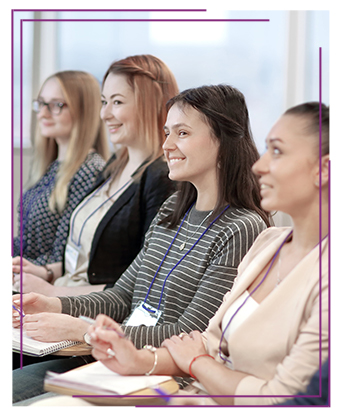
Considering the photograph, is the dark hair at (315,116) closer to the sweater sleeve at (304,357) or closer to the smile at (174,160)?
the sweater sleeve at (304,357)

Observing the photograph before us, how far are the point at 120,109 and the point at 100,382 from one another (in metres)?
1.33

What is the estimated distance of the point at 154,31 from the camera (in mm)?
1564

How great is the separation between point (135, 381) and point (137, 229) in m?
1.06

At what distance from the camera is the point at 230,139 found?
4.99ft

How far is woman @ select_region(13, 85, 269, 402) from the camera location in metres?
1.44

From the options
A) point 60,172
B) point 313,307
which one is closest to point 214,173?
point 313,307

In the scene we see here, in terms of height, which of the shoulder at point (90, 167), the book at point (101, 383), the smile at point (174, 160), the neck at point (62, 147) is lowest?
the book at point (101, 383)

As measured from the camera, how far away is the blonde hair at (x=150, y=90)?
6.93 feet

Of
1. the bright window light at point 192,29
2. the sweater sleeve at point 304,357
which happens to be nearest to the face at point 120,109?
the bright window light at point 192,29

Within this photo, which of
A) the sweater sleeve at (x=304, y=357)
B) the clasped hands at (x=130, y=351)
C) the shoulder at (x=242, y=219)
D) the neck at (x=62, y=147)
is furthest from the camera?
A: the neck at (x=62, y=147)

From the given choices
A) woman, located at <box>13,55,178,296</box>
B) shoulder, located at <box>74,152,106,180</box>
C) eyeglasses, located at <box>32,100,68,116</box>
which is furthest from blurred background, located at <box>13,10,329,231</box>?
shoulder, located at <box>74,152,106,180</box>

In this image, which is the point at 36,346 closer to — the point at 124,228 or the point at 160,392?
the point at 160,392

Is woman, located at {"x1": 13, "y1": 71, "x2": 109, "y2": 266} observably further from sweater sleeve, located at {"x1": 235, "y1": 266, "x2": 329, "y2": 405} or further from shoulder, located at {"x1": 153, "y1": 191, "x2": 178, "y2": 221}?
sweater sleeve, located at {"x1": 235, "y1": 266, "x2": 329, "y2": 405}
